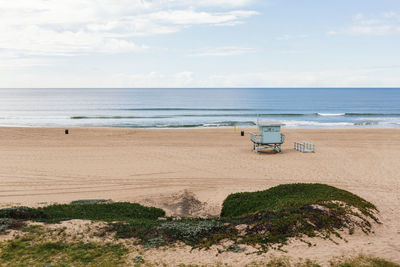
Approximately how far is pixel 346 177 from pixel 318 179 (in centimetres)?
206

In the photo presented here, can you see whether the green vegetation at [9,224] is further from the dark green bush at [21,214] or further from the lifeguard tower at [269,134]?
the lifeguard tower at [269,134]

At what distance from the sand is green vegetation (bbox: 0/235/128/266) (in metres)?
1.33

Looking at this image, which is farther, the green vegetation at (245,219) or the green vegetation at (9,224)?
the green vegetation at (9,224)

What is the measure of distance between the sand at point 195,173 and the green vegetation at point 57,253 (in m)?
1.33

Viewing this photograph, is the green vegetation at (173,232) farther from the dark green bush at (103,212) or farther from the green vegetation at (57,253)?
the dark green bush at (103,212)

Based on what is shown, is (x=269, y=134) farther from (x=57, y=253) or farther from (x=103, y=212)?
(x=57, y=253)

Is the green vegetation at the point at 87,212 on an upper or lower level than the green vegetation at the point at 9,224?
lower

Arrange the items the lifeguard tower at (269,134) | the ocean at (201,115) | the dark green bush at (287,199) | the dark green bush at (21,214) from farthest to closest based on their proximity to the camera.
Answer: the ocean at (201,115), the lifeguard tower at (269,134), the dark green bush at (287,199), the dark green bush at (21,214)

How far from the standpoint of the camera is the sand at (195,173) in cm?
1151

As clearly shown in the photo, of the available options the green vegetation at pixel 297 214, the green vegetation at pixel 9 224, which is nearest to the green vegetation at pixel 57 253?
the green vegetation at pixel 9 224

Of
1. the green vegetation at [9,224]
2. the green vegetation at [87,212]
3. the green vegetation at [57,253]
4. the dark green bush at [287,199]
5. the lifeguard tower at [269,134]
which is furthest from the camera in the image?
the lifeguard tower at [269,134]

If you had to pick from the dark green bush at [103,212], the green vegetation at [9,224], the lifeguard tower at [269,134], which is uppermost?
the lifeguard tower at [269,134]

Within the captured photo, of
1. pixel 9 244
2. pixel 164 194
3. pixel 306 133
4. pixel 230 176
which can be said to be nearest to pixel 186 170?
pixel 230 176

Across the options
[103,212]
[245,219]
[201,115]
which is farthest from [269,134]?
[201,115]
